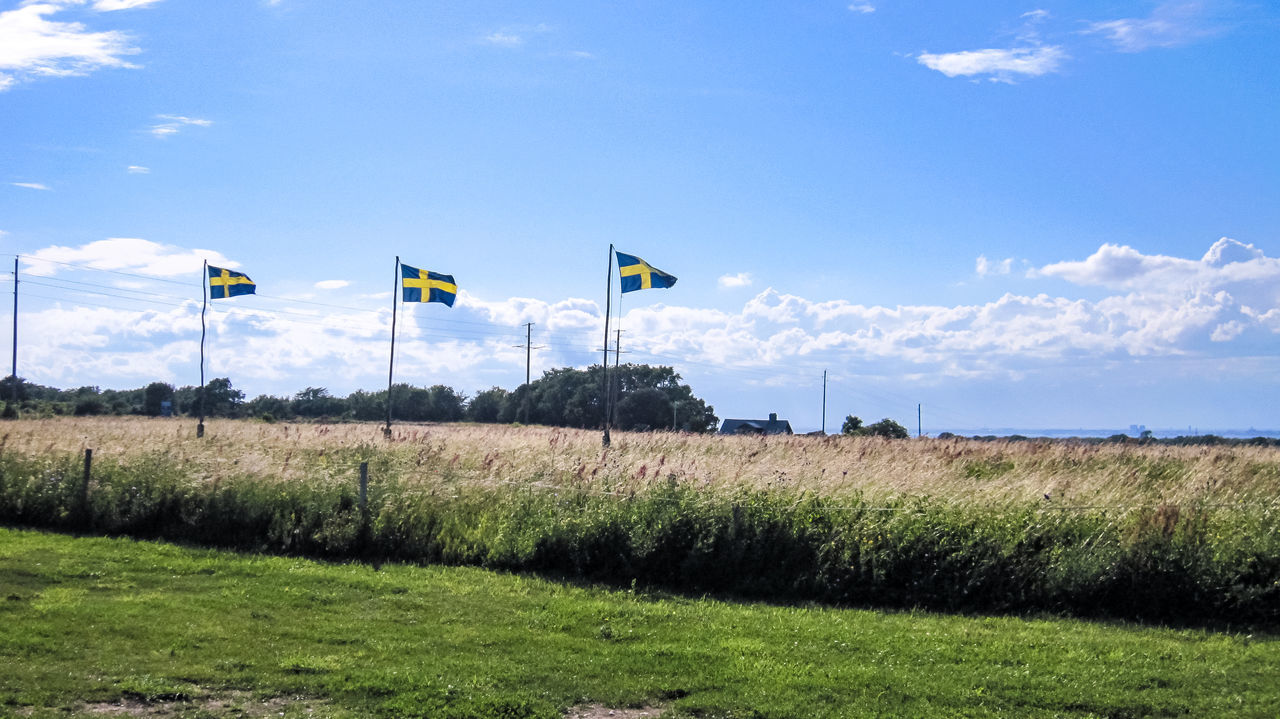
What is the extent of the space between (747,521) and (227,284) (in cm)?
3273

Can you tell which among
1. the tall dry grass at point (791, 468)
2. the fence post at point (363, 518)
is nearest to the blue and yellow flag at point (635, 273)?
the tall dry grass at point (791, 468)

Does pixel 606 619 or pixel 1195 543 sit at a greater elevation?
pixel 1195 543

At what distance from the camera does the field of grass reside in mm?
11398

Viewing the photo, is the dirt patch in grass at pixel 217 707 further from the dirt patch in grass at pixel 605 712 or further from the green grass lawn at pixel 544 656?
the dirt patch in grass at pixel 605 712

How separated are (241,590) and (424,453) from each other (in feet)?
30.6

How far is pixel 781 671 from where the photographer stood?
817 centimetres

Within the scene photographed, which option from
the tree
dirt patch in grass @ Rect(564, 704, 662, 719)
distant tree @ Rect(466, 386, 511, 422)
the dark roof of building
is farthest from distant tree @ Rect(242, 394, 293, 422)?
dirt patch in grass @ Rect(564, 704, 662, 719)

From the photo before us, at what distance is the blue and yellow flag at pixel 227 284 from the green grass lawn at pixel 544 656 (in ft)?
96.2

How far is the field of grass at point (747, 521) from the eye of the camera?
11398 millimetres

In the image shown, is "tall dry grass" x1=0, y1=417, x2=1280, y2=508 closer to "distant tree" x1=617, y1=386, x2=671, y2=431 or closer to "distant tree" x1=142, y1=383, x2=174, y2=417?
"distant tree" x1=617, y1=386, x2=671, y2=431

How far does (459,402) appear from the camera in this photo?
93.0 m

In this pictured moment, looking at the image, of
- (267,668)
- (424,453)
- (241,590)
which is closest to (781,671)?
(267,668)

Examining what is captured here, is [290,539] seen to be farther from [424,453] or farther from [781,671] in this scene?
[781,671]

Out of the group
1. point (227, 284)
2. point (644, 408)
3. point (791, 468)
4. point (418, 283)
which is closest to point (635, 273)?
point (418, 283)
